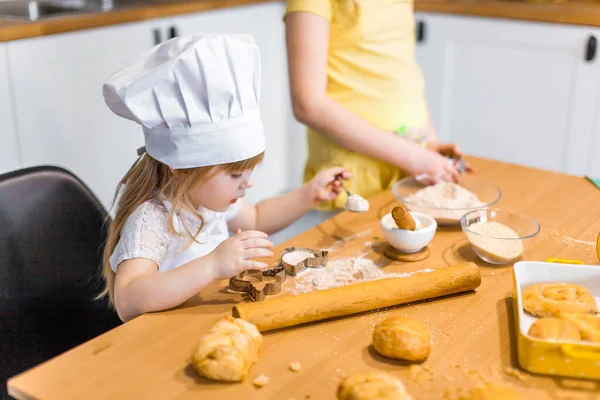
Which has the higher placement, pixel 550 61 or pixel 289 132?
pixel 550 61

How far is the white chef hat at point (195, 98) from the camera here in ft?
3.28

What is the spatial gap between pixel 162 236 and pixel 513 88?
Result: 6.21 feet

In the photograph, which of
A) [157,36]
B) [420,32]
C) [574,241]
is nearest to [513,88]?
[420,32]

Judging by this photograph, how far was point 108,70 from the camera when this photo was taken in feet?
7.54

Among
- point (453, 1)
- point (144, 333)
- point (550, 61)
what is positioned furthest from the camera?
point (453, 1)

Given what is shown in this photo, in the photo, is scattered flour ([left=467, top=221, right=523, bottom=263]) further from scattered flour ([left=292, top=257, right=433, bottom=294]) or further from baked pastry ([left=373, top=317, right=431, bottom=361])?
baked pastry ([left=373, top=317, right=431, bottom=361])

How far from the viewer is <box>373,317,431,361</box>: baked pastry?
86 cm

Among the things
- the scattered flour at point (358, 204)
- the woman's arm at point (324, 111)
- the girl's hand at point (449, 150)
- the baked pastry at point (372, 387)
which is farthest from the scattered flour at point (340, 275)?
the girl's hand at point (449, 150)

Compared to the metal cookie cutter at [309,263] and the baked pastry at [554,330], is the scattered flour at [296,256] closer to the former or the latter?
the metal cookie cutter at [309,263]

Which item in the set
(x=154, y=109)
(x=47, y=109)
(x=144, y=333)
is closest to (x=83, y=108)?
(x=47, y=109)

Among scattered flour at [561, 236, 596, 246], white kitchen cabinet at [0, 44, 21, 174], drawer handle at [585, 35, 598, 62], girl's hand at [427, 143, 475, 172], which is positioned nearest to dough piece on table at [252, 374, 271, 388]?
scattered flour at [561, 236, 596, 246]

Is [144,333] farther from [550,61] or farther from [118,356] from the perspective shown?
[550,61]

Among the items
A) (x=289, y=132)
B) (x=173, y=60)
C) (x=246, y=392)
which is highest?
(x=173, y=60)

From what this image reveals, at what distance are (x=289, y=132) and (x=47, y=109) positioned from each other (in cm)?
120
